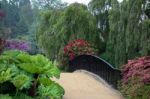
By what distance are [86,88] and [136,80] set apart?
2200 mm

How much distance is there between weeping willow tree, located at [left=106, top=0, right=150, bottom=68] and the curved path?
4377 millimetres

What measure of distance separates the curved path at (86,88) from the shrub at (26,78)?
4.60 metres

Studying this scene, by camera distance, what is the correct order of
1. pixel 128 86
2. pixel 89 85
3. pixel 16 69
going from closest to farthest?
1. pixel 16 69
2. pixel 128 86
3. pixel 89 85

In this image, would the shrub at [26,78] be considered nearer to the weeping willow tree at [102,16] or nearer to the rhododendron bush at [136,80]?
the rhododendron bush at [136,80]

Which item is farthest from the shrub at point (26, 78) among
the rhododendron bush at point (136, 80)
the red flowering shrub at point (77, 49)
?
the red flowering shrub at point (77, 49)

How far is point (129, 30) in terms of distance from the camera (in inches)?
803

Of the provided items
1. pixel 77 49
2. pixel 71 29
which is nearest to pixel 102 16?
pixel 71 29

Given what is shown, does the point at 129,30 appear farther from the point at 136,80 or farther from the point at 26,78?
the point at 26,78

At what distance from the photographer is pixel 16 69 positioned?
6.72 meters

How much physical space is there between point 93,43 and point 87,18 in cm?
161

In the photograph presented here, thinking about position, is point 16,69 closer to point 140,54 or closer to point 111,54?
point 140,54

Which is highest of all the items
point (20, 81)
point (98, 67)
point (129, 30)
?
point (20, 81)

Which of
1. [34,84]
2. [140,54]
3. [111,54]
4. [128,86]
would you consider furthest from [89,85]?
[111,54]

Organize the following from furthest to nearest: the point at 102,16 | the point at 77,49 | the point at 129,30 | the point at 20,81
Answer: the point at 102,16, the point at 77,49, the point at 129,30, the point at 20,81
